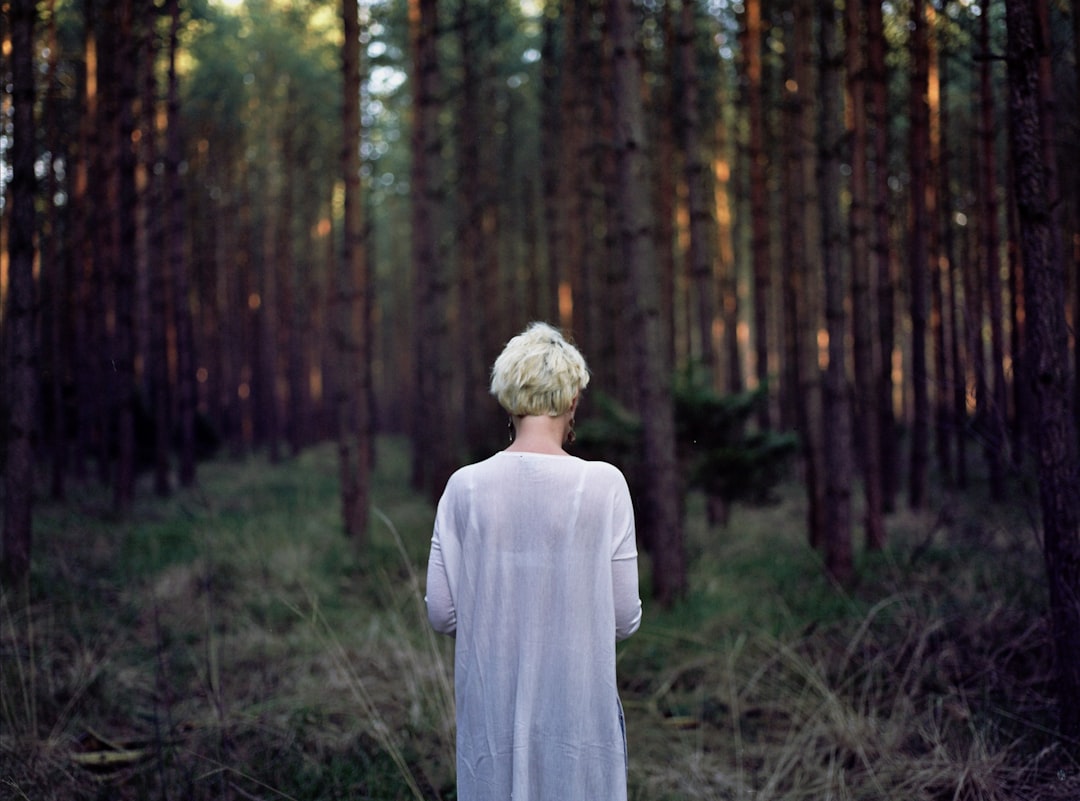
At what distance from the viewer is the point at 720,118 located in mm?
16797

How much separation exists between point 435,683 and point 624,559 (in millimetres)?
2275

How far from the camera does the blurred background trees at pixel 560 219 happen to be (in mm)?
6734

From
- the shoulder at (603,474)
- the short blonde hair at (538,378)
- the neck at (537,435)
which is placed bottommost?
the shoulder at (603,474)

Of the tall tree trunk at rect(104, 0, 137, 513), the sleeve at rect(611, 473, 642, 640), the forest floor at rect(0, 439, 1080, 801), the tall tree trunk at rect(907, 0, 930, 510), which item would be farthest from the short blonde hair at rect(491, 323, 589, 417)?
the tall tree trunk at rect(104, 0, 137, 513)

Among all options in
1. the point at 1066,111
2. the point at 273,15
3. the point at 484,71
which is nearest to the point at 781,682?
the point at 1066,111

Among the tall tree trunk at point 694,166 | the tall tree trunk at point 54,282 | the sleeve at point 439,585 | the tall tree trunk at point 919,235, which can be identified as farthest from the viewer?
the tall tree trunk at point 54,282

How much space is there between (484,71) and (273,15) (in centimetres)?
737

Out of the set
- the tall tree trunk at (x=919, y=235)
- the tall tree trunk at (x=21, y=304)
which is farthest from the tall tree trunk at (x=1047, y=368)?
the tall tree trunk at (x=919, y=235)

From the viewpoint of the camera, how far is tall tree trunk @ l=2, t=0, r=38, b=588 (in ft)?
19.4

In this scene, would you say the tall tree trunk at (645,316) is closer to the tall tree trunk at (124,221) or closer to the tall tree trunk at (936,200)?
the tall tree trunk at (124,221)

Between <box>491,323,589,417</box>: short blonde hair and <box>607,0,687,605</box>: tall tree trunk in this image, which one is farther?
<box>607,0,687,605</box>: tall tree trunk

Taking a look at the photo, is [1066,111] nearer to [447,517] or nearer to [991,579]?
[991,579]

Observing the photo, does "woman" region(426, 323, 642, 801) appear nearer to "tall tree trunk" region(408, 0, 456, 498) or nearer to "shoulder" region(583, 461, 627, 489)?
"shoulder" region(583, 461, 627, 489)

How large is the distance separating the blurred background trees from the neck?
2.32 m
